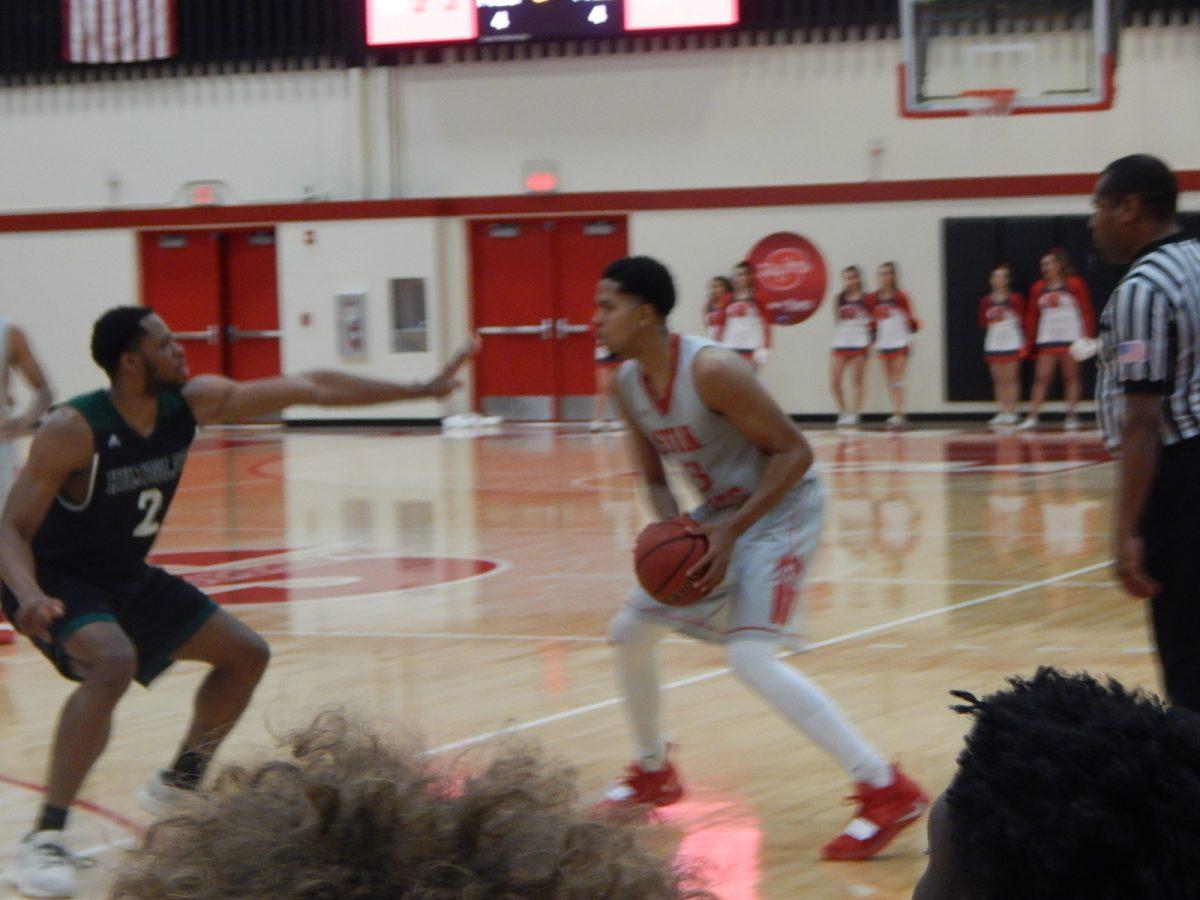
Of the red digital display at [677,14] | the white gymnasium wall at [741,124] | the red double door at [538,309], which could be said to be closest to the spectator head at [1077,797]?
the red digital display at [677,14]

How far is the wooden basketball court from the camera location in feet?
16.8

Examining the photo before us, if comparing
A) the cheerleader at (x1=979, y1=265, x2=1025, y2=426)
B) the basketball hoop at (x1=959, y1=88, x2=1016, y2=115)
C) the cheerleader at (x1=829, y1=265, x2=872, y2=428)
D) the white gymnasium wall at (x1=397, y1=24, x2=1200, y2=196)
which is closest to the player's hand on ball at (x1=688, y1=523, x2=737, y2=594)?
the basketball hoop at (x1=959, y1=88, x2=1016, y2=115)

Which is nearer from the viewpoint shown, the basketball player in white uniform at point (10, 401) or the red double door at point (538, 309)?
the basketball player in white uniform at point (10, 401)

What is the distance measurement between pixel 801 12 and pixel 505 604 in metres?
14.0

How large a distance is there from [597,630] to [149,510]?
11.6 ft

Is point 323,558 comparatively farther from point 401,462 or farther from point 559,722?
point 401,462

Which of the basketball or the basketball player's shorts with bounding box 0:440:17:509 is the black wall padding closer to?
the basketball player's shorts with bounding box 0:440:17:509

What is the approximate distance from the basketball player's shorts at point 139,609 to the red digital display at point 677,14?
54.6ft

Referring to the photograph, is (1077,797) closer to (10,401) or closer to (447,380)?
(447,380)

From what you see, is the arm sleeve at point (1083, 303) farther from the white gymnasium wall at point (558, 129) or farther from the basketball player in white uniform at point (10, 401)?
the basketball player in white uniform at point (10, 401)

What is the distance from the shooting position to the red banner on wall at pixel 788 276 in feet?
69.7

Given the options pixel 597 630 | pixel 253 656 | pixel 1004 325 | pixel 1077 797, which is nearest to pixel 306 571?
pixel 597 630

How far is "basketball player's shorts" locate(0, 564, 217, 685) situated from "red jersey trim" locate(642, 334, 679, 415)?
1399mm

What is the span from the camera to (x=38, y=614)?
445 cm
